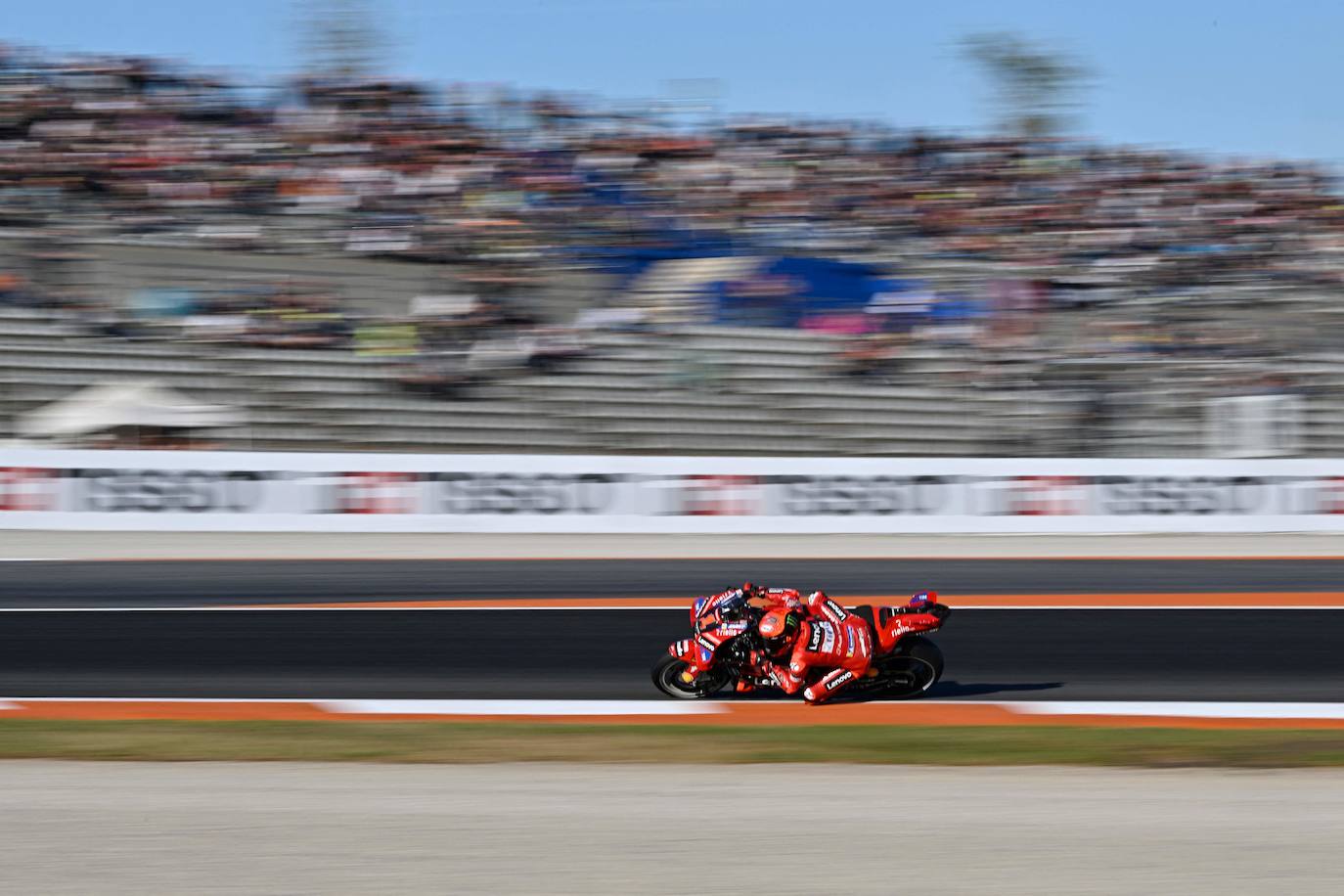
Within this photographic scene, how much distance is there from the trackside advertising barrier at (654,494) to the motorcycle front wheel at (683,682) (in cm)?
700

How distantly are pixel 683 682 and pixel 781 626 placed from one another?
2.30ft

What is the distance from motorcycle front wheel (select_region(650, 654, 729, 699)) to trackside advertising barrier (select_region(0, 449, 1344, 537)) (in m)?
7.00

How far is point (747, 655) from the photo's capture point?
706 centimetres

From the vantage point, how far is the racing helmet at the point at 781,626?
681 centimetres

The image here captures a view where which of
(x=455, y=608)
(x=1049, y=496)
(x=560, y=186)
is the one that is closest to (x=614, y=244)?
(x=560, y=186)

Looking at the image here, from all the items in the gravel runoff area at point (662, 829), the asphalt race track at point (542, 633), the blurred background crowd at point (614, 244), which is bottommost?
the gravel runoff area at point (662, 829)

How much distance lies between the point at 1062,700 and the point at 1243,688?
1.07m

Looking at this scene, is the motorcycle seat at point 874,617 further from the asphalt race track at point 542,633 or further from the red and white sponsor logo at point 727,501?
the red and white sponsor logo at point 727,501

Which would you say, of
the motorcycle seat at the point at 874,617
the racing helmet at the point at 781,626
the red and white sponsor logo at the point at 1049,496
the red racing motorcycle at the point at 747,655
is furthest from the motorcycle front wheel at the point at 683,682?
the red and white sponsor logo at the point at 1049,496

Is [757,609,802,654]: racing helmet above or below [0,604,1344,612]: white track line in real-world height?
above

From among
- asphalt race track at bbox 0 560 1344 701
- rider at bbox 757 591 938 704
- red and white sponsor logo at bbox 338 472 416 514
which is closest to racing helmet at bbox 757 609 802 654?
rider at bbox 757 591 938 704

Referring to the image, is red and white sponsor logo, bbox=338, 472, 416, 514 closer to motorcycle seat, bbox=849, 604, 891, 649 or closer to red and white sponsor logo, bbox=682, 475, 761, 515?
red and white sponsor logo, bbox=682, 475, 761, 515

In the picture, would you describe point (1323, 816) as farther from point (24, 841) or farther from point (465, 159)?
point (465, 159)

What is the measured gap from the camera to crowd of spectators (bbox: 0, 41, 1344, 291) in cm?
1612
